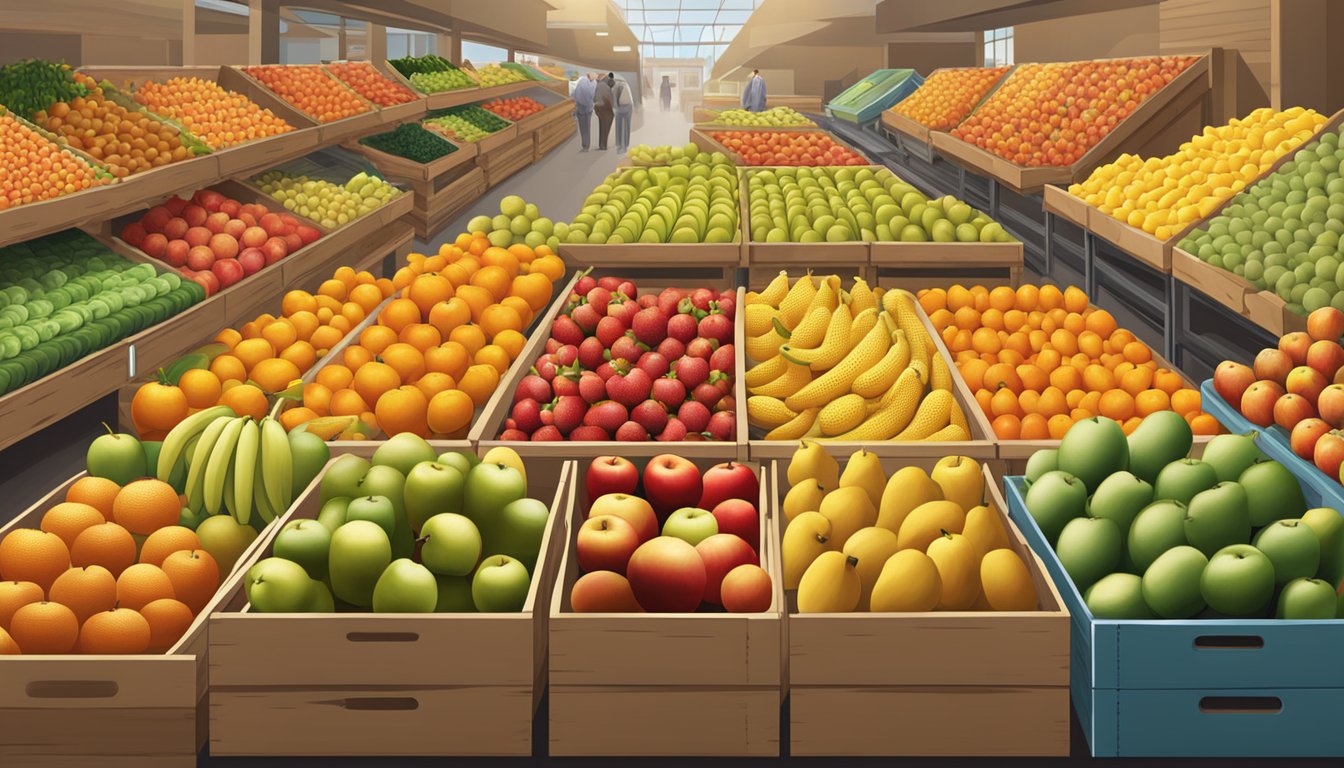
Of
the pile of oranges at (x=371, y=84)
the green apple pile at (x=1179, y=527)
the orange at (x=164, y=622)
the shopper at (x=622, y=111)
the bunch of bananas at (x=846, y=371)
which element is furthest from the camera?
the shopper at (x=622, y=111)

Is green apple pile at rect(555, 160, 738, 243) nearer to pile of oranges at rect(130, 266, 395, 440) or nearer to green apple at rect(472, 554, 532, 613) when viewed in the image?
pile of oranges at rect(130, 266, 395, 440)

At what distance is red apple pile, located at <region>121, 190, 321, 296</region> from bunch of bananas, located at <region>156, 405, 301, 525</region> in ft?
10.3

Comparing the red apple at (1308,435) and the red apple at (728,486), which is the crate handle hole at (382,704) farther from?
the red apple at (1308,435)

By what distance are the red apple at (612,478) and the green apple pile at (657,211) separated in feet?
9.40

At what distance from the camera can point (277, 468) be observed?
2.54 meters

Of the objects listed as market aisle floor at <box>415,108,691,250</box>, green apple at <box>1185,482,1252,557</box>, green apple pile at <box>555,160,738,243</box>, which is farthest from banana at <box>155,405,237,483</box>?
market aisle floor at <box>415,108,691,250</box>

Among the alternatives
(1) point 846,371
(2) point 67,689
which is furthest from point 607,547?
(1) point 846,371

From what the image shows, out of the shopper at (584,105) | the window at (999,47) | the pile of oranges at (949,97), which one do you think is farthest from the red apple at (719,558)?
the shopper at (584,105)

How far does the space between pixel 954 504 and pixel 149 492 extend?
160cm

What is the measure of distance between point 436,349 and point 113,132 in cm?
335

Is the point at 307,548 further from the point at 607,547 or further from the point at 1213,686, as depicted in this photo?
the point at 1213,686

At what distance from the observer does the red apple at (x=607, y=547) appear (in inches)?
84.4

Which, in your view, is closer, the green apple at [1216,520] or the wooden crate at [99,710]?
the wooden crate at [99,710]

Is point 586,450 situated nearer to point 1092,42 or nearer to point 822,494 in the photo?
point 822,494
